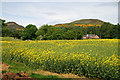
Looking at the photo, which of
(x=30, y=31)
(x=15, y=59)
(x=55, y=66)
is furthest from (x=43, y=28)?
(x=55, y=66)

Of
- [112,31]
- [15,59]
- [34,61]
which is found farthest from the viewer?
[112,31]

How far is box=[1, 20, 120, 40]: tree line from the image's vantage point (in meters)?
28.1

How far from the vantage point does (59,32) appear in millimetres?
28188

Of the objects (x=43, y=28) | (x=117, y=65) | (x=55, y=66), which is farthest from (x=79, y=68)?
(x=43, y=28)

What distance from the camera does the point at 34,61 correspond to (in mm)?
7398

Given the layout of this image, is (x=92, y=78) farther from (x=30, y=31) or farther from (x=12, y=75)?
(x=30, y=31)

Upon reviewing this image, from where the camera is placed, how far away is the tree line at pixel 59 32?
2809 centimetres

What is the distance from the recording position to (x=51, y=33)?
92.9 feet

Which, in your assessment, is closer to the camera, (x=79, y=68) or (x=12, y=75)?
(x=12, y=75)

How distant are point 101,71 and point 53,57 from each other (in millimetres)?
2313

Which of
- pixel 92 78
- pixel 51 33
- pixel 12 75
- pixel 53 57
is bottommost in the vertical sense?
pixel 92 78

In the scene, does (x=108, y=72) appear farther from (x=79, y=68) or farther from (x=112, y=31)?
(x=112, y=31)

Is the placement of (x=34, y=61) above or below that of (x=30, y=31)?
below

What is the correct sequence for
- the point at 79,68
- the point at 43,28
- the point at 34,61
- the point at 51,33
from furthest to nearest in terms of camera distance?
the point at 43,28
the point at 51,33
the point at 34,61
the point at 79,68
